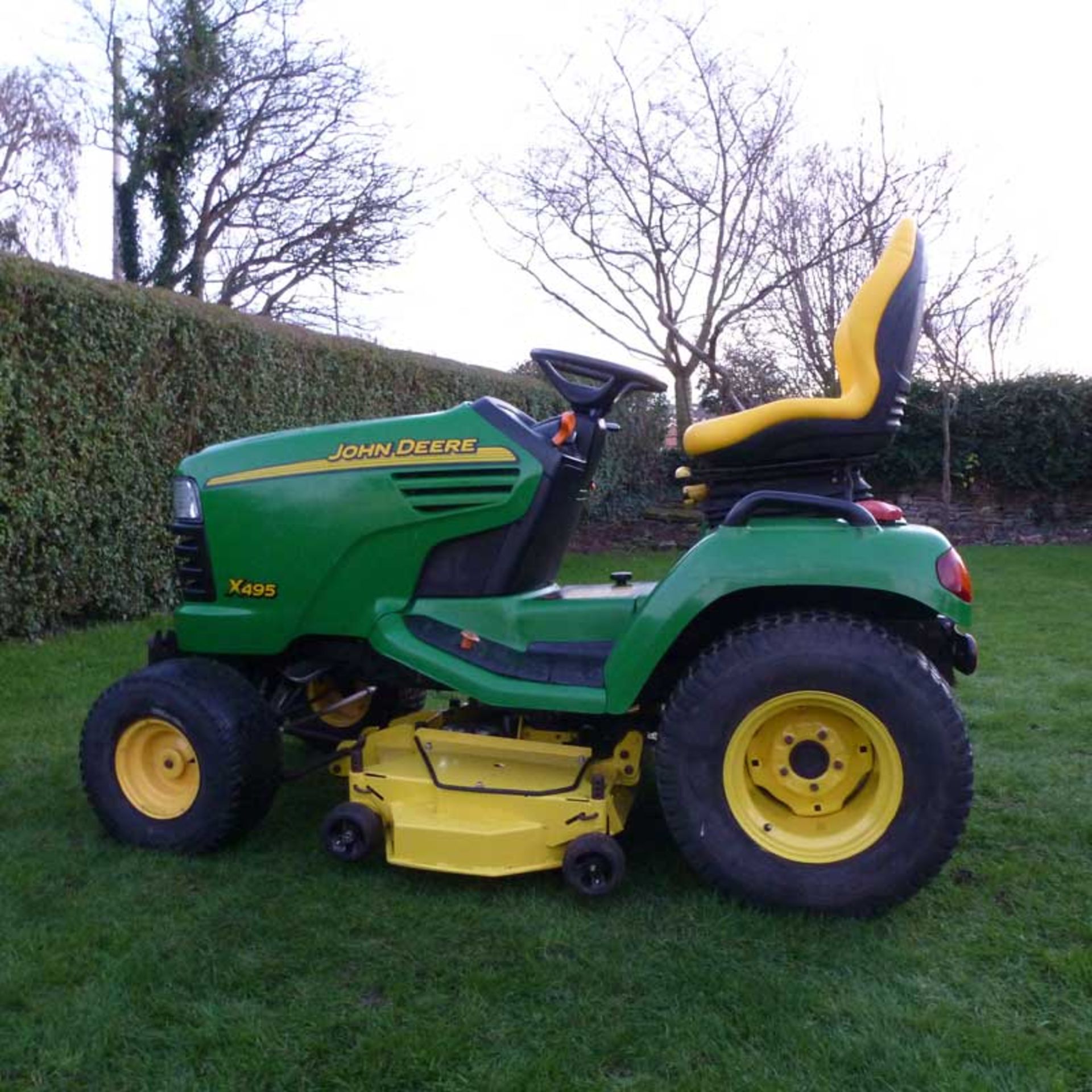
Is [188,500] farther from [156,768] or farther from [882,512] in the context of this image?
[882,512]

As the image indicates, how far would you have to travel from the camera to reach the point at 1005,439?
1592 cm

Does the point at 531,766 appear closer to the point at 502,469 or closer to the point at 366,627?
the point at 366,627

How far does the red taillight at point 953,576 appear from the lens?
117 inches

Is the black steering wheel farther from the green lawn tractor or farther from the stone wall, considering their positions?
the stone wall

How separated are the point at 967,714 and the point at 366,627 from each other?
328cm

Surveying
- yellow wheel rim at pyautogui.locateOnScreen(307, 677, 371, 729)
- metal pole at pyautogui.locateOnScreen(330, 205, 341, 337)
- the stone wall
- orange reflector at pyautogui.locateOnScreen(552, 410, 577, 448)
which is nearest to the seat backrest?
orange reflector at pyautogui.locateOnScreen(552, 410, 577, 448)

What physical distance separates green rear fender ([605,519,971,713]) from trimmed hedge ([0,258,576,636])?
4.89m

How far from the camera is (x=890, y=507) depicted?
3.49 metres

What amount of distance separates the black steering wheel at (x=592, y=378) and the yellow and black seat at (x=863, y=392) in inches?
15.0

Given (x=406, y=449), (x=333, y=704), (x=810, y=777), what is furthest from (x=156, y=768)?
(x=810, y=777)

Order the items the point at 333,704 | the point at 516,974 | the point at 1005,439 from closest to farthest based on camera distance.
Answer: the point at 516,974, the point at 333,704, the point at 1005,439

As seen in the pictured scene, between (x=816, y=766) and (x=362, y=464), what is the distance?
1.65m

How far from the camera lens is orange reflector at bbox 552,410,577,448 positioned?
3.46 metres

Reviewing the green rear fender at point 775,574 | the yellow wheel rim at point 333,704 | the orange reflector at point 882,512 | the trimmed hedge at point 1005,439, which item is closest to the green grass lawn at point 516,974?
the yellow wheel rim at point 333,704
